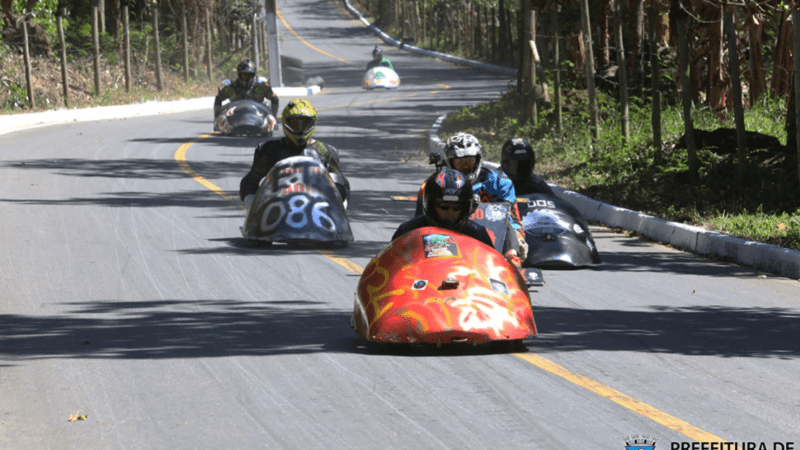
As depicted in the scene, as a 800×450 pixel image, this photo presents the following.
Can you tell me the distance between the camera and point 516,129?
72.7ft

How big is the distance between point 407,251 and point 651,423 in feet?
7.84

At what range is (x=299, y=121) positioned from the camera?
12391 mm

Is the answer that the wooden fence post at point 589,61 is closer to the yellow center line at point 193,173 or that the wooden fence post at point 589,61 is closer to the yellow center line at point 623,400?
the yellow center line at point 193,173

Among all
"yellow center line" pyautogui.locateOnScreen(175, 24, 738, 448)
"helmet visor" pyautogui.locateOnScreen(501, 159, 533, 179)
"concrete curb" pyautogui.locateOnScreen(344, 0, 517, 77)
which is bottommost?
"concrete curb" pyautogui.locateOnScreen(344, 0, 517, 77)

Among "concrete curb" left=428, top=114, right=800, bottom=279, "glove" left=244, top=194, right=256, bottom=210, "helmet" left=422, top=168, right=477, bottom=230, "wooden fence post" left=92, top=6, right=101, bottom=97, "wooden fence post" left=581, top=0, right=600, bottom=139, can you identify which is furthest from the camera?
"wooden fence post" left=92, top=6, right=101, bottom=97

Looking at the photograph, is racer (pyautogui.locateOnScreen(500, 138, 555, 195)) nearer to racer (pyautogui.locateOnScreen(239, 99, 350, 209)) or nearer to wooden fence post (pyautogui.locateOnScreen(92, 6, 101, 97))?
racer (pyautogui.locateOnScreen(239, 99, 350, 209))

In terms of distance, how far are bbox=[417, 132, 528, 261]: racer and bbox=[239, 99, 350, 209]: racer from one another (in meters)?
2.87

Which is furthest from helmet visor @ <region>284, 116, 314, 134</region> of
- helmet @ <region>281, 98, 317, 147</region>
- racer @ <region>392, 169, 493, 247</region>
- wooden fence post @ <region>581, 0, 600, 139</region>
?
wooden fence post @ <region>581, 0, 600, 139</region>

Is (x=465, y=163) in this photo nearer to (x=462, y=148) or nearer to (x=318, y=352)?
(x=462, y=148)

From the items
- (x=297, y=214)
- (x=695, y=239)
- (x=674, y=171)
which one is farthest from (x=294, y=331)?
(x=674, y=171)

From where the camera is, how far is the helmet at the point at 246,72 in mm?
24016

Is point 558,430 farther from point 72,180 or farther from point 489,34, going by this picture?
point 489,34

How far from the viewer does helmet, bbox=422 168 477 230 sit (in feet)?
25.2

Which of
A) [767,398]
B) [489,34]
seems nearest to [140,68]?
[489,34]
